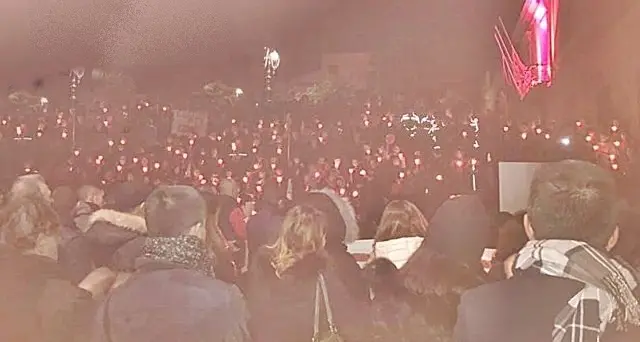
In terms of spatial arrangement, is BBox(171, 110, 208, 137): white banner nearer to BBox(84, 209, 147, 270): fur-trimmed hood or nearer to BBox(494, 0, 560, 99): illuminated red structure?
BBox(84, 209, 147, 270): fur-trimmed hood

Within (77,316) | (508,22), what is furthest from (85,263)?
(508,22)

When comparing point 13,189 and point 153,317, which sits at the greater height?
point 13,189

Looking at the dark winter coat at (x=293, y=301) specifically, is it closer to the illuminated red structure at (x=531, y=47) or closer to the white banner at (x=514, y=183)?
the white banner at (x=514, y=183)

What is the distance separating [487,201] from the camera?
1081 mm

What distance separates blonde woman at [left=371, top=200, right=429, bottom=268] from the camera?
107cm

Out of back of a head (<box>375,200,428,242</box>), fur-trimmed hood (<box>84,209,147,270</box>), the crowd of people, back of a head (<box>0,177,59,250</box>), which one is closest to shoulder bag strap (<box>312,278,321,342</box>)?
the crowd of people

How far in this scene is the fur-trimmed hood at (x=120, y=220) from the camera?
1.08 m

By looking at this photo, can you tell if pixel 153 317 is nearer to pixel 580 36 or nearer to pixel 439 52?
pixel 439 52

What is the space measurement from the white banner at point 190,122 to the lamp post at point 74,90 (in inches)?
5.6

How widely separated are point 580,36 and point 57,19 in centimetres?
75

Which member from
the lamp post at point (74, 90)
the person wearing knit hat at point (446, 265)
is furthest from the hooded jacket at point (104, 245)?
the person wearing knit hat at point (446, 265)

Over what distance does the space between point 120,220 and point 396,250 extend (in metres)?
0.39

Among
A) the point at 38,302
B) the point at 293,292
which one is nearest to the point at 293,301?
the point at 293,292

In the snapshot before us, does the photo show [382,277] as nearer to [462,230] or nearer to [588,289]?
[462,230]
